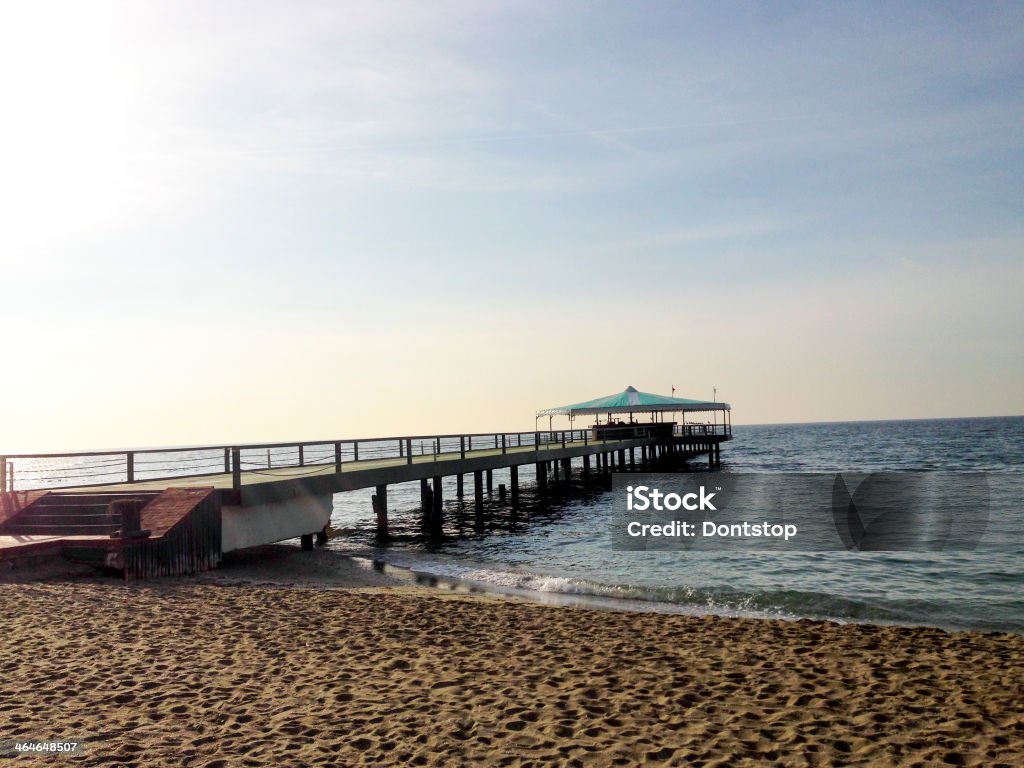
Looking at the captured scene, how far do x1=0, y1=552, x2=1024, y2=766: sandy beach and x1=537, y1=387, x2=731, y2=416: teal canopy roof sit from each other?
39.2 metres

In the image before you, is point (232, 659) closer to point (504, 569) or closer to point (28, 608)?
point (28, 608)

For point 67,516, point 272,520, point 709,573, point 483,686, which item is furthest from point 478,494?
point 483,686

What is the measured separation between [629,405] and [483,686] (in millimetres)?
43652

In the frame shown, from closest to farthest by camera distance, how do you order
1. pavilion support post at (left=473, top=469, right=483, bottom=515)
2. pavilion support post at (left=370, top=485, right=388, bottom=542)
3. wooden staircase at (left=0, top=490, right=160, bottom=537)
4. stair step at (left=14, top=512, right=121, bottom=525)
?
wooden staircase at (left=0, top=490, right=160, bottom=537) < stair step at (left=14, top=512, right=121, bottom=525) < pavilion support post at (left=370, top=485, right=388, bottom=542) < pavilion support post at (left=473, top=469, right=483, bottom=515)

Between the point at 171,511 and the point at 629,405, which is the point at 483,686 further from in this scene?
the point at 629,405

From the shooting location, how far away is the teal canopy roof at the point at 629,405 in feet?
164

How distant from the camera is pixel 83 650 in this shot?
26.4 feet

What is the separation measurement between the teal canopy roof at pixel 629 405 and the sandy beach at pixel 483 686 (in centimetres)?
3923

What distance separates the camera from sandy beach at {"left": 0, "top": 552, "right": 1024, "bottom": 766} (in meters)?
5.65

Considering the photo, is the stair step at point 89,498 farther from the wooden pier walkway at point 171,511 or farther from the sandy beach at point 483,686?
the sandy beach at point 483,686

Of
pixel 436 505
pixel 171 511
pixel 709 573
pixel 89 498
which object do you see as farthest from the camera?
pixel 436 505

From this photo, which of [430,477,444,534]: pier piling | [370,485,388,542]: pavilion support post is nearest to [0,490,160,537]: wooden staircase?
[370,485,388,542]: pavilion support post

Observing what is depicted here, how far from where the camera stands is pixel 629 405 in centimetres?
5006

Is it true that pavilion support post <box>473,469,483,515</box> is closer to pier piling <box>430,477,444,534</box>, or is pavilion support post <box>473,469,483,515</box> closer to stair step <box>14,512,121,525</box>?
pier piling <box>430,477,444,534</box>
